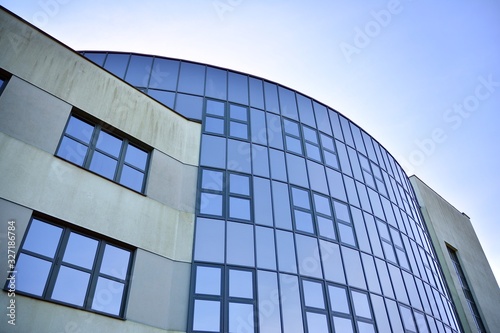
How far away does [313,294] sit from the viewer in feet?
35.7

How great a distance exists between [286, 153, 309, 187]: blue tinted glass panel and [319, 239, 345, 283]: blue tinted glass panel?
91.7 inches

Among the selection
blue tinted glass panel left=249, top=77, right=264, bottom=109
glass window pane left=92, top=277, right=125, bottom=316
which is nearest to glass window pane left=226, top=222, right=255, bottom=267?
glass window pane left=92, top=277, right=125, bottom=316

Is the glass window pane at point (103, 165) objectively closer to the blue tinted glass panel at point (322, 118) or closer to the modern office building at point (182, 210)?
the modern office building at point (182, 210)

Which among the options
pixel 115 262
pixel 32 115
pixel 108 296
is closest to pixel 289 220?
pixel 115 262

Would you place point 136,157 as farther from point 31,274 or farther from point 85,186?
point 31,274

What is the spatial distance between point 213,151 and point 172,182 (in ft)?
6.85

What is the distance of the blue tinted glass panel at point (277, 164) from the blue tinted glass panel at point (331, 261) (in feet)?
8.71

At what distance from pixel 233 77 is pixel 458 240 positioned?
17.1 meters

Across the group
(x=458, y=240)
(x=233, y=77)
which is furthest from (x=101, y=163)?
(x=458, y=240)

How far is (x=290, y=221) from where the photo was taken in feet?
40.0

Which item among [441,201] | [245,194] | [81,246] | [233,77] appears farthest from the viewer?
[441,201]

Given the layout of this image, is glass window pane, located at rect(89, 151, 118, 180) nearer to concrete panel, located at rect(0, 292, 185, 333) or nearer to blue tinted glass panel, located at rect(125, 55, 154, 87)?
concrete panel, located at rect(0, 292, 185, 333)

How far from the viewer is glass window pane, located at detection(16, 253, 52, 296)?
293 inches

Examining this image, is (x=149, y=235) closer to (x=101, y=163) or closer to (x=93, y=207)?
(x=93, y=207)
